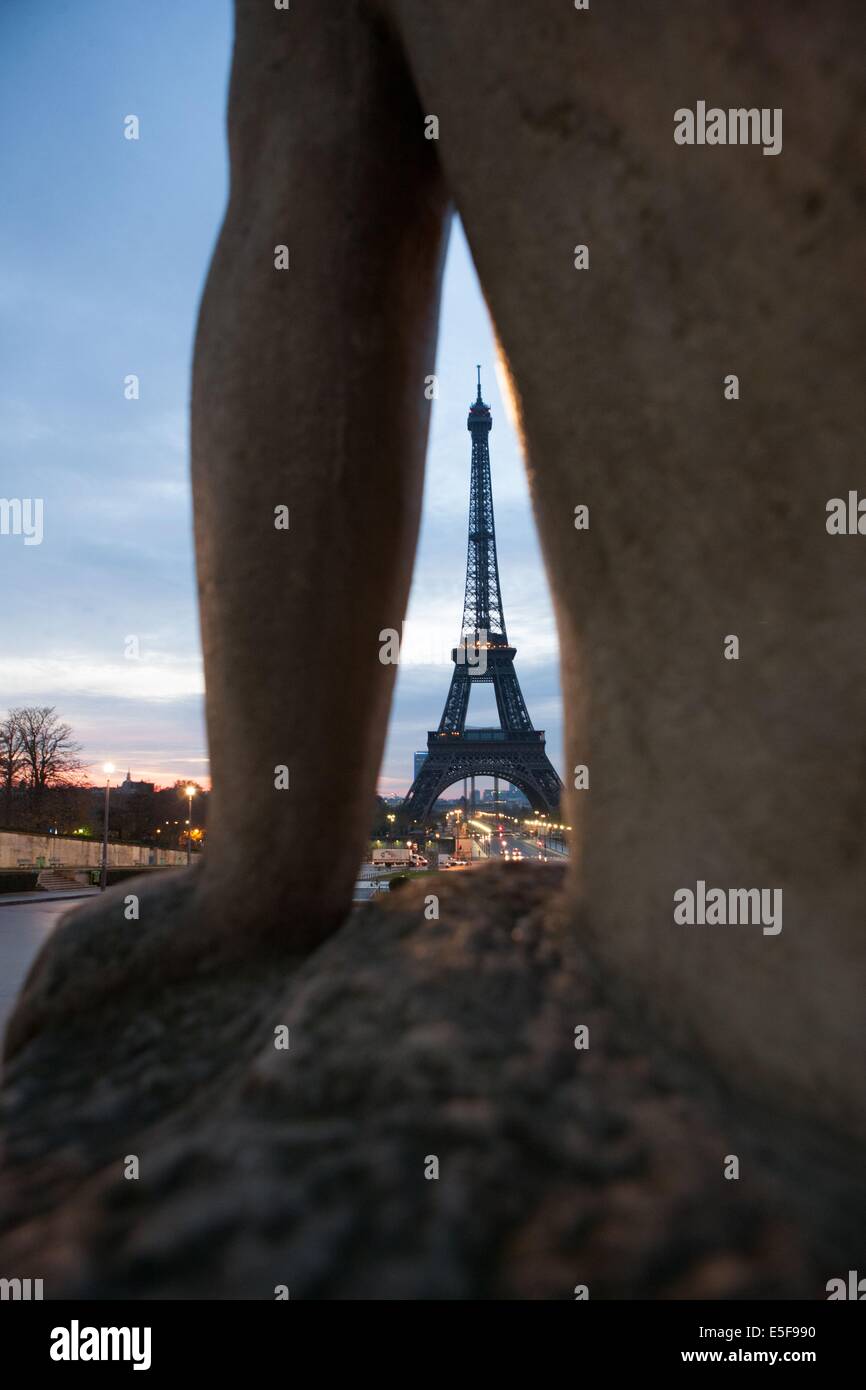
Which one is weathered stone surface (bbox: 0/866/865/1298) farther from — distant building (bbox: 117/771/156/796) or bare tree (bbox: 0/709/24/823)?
distant building (bbox: 117/771/156/796)

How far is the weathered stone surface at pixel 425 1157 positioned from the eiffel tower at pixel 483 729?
31.2m

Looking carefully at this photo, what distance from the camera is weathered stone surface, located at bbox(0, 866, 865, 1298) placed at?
922mm

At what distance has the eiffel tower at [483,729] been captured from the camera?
36.9 metres

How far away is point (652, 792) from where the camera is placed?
1436 millimetres

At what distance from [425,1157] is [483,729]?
41.6 metres

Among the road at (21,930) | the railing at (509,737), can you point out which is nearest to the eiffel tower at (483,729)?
the railing at (509,737)

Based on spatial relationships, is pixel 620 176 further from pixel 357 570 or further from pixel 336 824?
pixel 336 824

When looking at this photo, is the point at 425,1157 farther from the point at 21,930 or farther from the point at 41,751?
the point at 41,751

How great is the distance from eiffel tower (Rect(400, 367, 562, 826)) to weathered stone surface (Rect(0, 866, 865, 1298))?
3124cm

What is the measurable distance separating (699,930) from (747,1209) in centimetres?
44

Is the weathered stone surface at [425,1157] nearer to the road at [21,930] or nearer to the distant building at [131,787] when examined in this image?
the road at [21,930]

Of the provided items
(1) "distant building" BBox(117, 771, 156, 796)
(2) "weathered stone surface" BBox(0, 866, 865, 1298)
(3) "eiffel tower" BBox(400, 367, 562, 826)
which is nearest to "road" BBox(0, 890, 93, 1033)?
(2) "weathered stone surface" BBox(0, 866, 865, 1298)

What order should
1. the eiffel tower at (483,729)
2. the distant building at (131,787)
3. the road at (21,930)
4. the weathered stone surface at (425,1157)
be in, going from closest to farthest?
the weathered stone surface at (425,1157)
the road at (21,930)
the eiffel tower at (483,729)
the distant building at (131,787)

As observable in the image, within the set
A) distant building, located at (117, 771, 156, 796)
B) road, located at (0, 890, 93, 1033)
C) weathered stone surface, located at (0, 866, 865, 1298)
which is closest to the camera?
weathered stone surface, located at (0, 866, 865, 1298)
